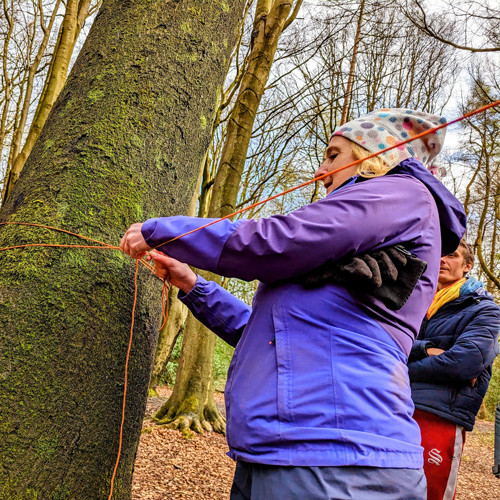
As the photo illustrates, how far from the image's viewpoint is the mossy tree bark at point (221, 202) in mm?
6051

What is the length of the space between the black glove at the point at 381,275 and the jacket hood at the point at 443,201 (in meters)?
0.25

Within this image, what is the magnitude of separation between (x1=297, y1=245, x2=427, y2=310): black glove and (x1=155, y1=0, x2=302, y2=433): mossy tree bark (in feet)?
16.2

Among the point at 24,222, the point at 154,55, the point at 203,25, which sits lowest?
the point at 24,222

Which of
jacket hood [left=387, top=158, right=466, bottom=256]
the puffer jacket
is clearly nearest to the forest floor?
the puffer jacket

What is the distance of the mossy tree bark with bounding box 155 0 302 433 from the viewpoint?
6.05m

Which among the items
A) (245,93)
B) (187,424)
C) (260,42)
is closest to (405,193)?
(187,424)

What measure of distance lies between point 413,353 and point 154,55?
2115 millimetres

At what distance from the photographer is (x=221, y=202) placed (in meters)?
6.35

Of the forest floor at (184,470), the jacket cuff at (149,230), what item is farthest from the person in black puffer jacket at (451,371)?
the forest floor at (184,470)

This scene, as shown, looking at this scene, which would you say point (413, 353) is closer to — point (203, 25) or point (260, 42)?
point (203, 25)

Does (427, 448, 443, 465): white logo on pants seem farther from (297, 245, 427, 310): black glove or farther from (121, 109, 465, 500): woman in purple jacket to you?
(297, 245, 427, 310): black glove

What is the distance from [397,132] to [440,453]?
175cm

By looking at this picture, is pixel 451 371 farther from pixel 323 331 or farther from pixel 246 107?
pixel 246 107

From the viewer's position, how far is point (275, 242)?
3.85 feet
